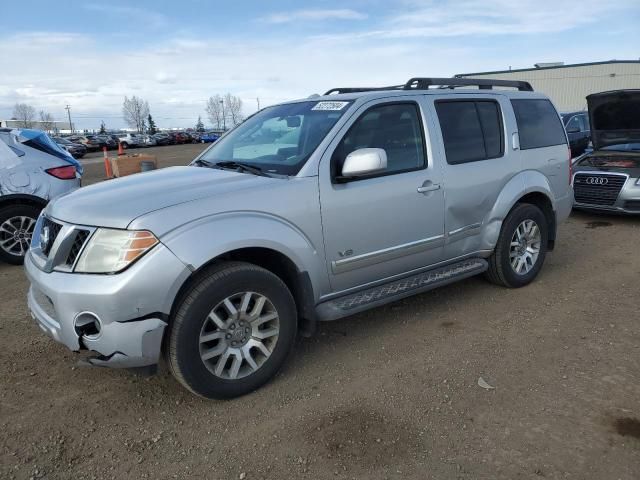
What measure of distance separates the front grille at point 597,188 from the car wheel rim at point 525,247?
3.55m

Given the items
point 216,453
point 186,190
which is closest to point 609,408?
→ point 216,453

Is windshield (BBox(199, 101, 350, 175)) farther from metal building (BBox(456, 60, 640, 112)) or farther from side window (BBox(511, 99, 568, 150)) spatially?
metal building (BBox(456, 60, 640, 112))

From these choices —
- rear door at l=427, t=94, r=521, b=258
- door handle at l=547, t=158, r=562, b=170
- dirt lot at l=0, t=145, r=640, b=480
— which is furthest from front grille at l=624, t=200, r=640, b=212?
rear door at l=427, t=94, r=521, b=258

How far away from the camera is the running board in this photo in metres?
3.45

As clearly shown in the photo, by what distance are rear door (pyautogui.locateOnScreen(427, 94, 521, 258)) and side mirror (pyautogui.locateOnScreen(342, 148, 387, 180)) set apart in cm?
92

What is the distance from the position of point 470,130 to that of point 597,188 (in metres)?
4.60

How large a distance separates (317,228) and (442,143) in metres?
1.41

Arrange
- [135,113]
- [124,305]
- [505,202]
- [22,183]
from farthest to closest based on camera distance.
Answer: [135,113] < [22,183] < [505,202] < [124,305]

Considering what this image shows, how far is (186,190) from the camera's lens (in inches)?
123

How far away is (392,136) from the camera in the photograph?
3877mm

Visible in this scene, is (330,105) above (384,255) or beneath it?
above

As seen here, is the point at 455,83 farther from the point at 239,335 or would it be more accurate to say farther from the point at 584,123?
the point at 584,123

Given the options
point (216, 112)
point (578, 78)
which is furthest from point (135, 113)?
point (578, 78)

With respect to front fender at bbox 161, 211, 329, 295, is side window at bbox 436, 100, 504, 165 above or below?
above
